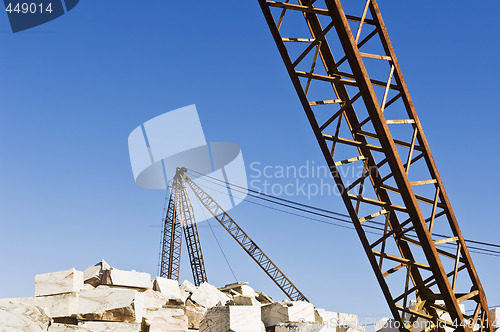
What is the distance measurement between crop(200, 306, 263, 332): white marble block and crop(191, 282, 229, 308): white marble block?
2.84m

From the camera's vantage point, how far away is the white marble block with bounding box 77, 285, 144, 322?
9000 millimetres

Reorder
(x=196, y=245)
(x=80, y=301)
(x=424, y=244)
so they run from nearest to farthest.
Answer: (x=424, y=244), (x=80, y=301), (x=196, y=245)

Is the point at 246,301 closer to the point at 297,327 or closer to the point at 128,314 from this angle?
the point at 297,327

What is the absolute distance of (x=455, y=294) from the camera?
953cm

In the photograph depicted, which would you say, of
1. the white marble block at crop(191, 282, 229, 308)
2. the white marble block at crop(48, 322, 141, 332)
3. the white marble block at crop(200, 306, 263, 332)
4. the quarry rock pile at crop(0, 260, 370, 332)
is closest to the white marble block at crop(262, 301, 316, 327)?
the quarry rock pile at crop(0, 260, 370, 332)

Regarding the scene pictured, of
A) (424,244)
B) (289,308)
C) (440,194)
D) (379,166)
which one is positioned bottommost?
(289,308)

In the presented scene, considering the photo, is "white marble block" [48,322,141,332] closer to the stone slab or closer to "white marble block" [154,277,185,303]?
the stone slab

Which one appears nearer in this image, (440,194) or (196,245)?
(440,194)

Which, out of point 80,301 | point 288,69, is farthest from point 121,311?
A: point 288,69

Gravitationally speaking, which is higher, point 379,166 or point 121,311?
point 379,166

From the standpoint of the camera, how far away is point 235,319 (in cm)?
937

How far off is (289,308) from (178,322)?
203 cm

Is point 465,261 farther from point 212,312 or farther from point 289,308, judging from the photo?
point 212,312

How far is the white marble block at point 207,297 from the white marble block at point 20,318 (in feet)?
17.4
